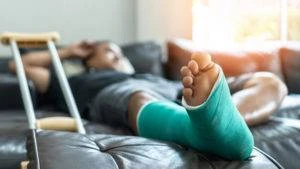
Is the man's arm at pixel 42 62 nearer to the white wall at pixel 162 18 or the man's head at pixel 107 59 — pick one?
the man's head at pixel 107 59

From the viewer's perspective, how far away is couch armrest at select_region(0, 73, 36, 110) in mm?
2193

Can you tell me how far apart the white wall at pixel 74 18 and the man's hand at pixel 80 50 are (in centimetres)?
54

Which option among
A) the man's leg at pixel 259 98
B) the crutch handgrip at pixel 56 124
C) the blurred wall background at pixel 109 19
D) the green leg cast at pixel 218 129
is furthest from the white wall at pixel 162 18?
the green leg cast at pixel 218 129

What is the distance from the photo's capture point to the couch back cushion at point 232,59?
8.71 feet

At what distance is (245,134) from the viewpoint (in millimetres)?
1098

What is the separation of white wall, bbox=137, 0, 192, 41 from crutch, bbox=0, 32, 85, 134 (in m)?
1.10

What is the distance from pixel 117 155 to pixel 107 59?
1.46 metres

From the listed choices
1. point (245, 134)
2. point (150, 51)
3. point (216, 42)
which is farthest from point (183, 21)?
point (245, 134)

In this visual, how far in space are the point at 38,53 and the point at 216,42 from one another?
49.6 inches

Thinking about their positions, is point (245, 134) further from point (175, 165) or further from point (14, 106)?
point (14, 106)

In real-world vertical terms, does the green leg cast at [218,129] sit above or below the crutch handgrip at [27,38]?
below

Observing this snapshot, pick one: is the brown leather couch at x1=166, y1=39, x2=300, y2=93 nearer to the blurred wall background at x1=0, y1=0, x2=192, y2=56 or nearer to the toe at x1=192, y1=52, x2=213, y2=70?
the blurred wall background at x1=0, y1=0, x2=192, y2=56

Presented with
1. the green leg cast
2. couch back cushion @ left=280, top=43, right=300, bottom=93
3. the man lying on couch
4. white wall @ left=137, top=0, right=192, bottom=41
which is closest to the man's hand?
the man lying on couch

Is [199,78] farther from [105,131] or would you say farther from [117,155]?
[105,131]
